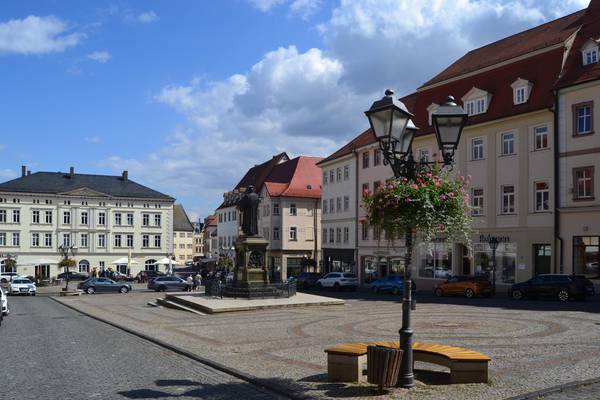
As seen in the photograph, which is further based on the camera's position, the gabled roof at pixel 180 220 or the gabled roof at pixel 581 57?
the gabled roof at pixel 180 220

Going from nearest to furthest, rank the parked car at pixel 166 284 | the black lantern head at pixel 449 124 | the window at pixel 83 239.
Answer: the black lantern head at pixel 449 124 < the parked car at pixel 166 284 < the window at pixel 83 239

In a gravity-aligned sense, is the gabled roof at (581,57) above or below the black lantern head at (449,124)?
above

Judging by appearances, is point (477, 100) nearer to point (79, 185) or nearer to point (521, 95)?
point (521, 95)

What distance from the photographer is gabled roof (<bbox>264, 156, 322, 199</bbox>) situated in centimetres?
7281

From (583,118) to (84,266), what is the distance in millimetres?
63998

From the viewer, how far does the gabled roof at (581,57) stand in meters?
33.6

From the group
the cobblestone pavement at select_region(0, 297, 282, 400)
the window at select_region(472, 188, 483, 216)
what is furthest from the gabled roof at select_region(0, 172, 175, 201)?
the cobblestone pavement at select_region(0, 297, 282, 400)

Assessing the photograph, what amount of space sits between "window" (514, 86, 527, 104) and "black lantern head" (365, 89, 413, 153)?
30.7 meters

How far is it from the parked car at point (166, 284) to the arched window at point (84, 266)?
32.9 m

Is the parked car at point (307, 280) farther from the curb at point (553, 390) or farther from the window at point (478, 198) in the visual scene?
the curb at point (553, 390)

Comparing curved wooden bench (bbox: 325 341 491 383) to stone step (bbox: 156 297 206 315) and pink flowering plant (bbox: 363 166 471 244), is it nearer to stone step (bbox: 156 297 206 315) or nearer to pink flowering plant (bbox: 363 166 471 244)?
pink flowering plant (bbox: 363 166 471 244)

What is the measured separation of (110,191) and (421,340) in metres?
73.5

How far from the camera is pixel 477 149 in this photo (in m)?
41.0

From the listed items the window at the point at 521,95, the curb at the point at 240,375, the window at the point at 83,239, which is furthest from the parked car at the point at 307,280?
the window at the point at 83,239
